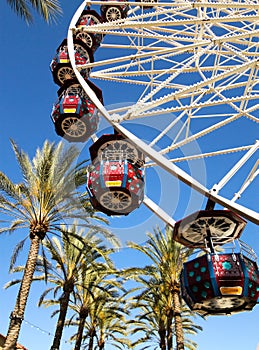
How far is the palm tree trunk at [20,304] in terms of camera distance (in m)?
10.6

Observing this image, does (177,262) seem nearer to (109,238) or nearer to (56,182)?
(109,238)

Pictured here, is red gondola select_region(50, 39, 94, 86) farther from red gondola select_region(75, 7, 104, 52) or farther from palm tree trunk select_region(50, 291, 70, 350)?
palm tree trunk select_region(50, 291, 70, 350)

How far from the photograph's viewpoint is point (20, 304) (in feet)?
36.6

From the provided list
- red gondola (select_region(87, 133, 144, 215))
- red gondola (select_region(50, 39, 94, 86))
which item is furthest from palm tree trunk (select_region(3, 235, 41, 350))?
red gondola (select_region(87, 133, 144, 215))

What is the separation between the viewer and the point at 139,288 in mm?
19531

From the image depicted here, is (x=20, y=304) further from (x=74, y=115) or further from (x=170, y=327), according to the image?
(x=170, y=327)

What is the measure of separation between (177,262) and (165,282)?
1128mm

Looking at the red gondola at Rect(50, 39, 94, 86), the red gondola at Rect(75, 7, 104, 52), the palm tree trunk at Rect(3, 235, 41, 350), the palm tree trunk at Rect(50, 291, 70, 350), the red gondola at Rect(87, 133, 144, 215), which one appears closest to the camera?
the red gondola at Rect(87, 133, 144, 215)

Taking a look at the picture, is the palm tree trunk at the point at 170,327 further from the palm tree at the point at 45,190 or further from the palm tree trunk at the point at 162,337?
the palm tree at the point at 45,190

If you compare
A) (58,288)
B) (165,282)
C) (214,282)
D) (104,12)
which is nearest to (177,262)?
(165,282)

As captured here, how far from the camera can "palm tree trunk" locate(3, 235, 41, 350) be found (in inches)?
419

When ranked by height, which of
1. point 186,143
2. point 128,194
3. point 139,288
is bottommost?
point 128,194

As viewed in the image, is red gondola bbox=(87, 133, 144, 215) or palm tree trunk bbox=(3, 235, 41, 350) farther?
palm tree trunk bbox=(3, 235, 41, 350)

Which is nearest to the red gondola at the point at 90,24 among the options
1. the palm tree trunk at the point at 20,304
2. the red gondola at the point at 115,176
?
the red gondola at the point at 115,176
